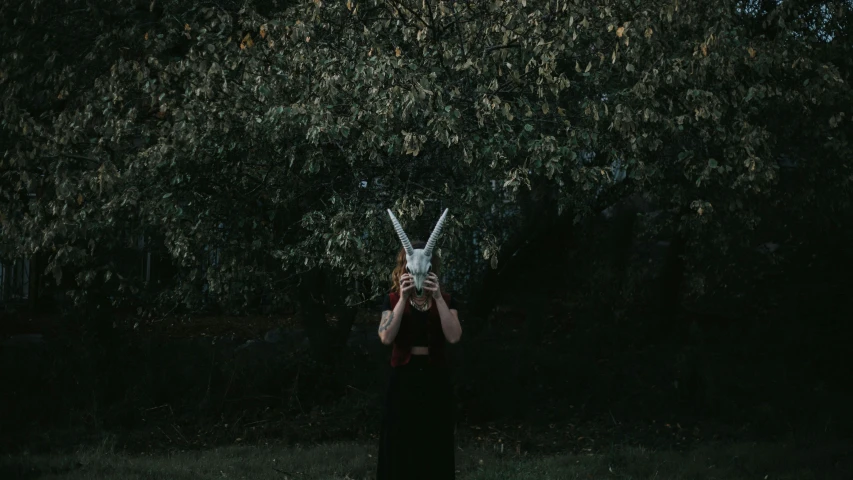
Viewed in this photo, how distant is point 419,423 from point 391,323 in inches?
27.4

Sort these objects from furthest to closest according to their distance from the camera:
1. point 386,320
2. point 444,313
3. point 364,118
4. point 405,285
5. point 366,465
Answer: point 366,465 < point 364,118 < point 386,320 < point 444,313 < point 405,285

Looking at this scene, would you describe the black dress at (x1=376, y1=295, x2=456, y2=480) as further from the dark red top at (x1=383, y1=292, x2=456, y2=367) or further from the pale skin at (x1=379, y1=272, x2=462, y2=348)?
the pale skin at (x1=379, y1=272, x2=462, y2=348)

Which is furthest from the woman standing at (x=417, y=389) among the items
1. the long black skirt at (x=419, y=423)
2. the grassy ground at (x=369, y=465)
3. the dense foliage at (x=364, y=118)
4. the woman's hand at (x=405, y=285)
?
the grassy ground at (x=369, y=465)

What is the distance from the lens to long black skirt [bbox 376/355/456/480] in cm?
573

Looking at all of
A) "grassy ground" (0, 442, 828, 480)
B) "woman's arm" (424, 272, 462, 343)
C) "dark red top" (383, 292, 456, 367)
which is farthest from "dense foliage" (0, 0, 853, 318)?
"woman's arm" (424, 272, 462, 343)

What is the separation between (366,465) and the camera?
30.3 ft

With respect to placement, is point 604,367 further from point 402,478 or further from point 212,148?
point 402,478

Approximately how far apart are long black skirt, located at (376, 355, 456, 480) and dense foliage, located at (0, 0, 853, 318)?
2.28 m

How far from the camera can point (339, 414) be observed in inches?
475

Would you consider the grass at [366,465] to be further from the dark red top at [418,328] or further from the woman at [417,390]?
the dark red top at [418,328]

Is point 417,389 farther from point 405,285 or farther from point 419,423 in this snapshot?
point 405,285

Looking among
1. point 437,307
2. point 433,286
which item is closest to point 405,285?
point 433,286

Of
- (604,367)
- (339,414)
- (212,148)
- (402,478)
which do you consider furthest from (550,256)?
(402,478)

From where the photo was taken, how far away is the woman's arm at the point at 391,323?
546 centimetres
